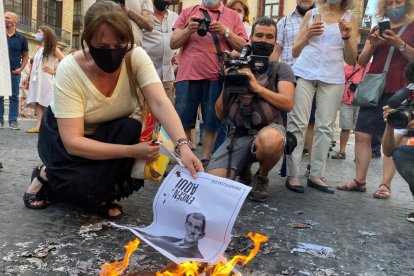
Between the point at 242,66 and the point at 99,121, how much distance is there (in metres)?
1.21

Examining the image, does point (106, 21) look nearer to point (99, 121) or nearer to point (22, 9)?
point (99, 121)

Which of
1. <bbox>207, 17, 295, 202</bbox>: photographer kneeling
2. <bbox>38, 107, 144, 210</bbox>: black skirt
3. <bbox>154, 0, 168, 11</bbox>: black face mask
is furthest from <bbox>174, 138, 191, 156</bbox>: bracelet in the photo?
<bbox>154, 0, 168, 11</bbox>: black face mask

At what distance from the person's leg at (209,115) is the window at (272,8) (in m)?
23.1

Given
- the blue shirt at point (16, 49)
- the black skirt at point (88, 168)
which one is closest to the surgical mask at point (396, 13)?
the black skirt at point (88, 168)

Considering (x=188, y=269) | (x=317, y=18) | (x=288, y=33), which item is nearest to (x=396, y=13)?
(x=317, y=18)

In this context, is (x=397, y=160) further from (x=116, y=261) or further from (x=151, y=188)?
(x=116, y=261)

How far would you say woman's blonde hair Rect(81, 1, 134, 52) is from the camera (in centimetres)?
223

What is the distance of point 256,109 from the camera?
131 inches

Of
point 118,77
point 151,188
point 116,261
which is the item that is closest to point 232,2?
point 151,188

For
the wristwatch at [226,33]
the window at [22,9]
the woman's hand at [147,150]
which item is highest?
the window at [22,9]

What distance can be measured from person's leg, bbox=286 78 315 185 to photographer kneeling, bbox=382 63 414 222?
74 cm

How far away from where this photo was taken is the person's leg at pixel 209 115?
407 centimetres

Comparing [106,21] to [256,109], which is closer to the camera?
[106,21]

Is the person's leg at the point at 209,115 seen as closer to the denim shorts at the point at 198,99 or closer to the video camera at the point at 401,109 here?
the denim shorts at the point at 198,99
